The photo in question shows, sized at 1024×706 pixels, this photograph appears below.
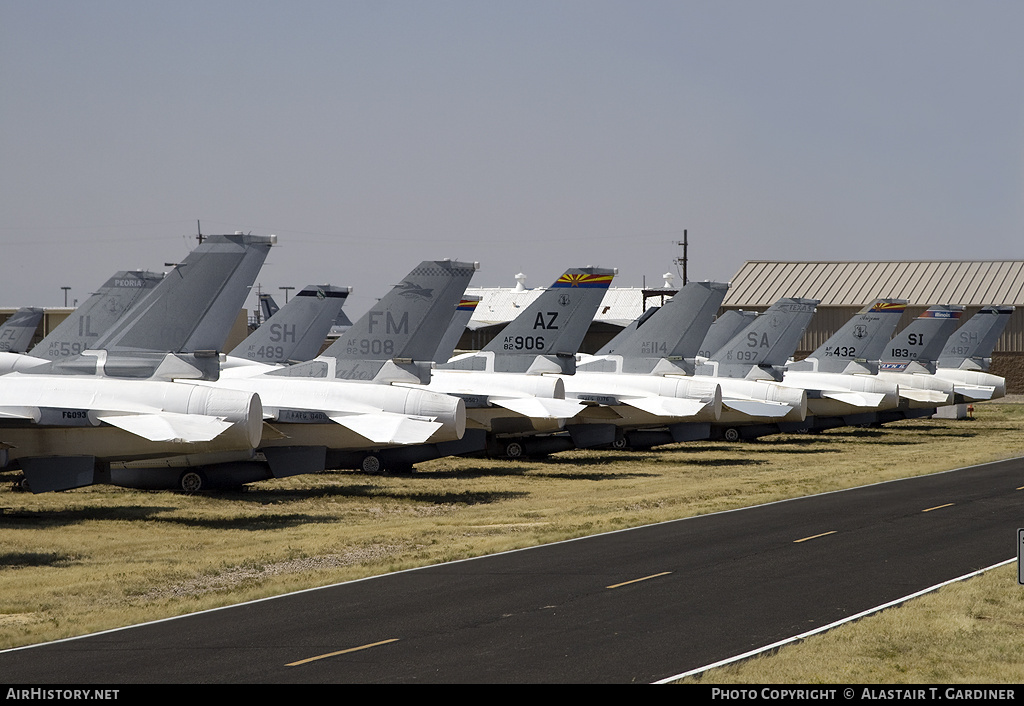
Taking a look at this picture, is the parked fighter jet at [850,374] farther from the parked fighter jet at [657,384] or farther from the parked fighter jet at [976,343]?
the parked fighter jet at [657,384]

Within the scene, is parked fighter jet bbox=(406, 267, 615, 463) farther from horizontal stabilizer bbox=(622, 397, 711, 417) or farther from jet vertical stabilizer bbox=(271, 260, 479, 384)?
jet vertical stabilizer bbox=(271, 260, 479, 384)

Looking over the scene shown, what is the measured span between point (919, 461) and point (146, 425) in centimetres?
2559

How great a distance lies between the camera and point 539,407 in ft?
106

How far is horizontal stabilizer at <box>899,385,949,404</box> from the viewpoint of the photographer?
51.7 m

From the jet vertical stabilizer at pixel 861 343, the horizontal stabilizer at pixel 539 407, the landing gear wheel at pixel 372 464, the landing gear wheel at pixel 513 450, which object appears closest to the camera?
the landing gear wheel at pixel 372 464

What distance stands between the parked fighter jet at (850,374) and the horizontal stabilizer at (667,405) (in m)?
12.7

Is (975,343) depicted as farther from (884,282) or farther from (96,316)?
(96,316)

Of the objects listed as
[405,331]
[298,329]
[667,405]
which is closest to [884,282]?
[667,405]

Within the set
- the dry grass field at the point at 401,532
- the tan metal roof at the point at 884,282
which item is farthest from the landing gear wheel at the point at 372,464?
the tan metal roof at the point at 884,282

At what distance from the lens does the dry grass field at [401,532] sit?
1291 centimetres

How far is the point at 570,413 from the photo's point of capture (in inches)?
1288

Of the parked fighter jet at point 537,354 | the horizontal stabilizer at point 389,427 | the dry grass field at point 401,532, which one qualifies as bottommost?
the dry grass field at point 401,532
